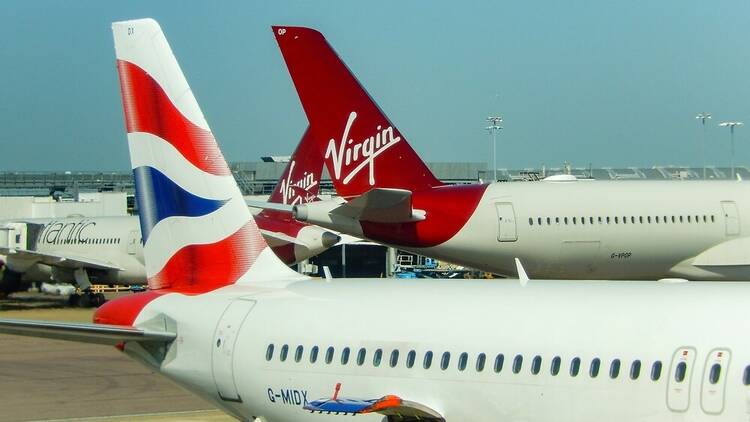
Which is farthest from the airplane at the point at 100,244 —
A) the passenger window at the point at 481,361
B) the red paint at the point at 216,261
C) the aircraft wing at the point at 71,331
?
the passenger window at the point at 481,361

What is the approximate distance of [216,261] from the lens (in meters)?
15.4

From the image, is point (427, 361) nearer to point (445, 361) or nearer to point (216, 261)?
point (445, 361)

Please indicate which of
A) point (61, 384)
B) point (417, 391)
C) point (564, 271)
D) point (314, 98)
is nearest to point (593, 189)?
point (564, 271)

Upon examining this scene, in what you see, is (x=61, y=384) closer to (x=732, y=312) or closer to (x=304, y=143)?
(x=732, y=312)

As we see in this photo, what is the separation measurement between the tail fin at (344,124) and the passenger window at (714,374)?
71.2ft

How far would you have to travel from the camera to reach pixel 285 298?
556 inches

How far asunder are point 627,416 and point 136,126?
8304 mm

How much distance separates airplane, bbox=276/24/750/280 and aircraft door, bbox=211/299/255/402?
48.1 ft

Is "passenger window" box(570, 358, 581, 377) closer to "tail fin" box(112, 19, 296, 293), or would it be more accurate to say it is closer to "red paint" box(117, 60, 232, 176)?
"tail fin" box(112, 19, 296, 293)

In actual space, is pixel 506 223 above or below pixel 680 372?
above

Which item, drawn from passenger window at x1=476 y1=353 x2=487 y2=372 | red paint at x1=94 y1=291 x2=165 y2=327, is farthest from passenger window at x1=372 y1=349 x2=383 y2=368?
red paint at x1=94 y1=291 x2=165 y2=327

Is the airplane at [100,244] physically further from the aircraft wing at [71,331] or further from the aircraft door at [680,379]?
the aircraft door at [680,379]

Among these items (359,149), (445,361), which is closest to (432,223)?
(359,149)

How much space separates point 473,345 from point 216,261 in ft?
15.5
